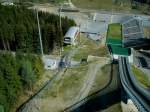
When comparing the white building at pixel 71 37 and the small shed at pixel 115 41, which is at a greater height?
the white building at pixel 71 37

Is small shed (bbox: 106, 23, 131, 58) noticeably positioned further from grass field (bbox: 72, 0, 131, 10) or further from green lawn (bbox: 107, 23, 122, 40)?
grass field (bbox: 72, 0, 131, 10)

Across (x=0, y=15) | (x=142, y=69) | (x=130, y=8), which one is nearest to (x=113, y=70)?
(x=142, y=69)

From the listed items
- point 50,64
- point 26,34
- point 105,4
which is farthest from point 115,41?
point 105,4

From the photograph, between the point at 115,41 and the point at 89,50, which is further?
the point at 115,41

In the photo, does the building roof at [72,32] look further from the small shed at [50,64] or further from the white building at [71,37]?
the small shed at [50,64]

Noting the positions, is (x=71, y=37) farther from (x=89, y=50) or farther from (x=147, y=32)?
(x=147, y=32)

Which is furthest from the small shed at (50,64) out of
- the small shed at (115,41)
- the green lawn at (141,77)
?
the green lawn at (141,77)

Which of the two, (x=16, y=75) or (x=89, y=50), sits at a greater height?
(x=16, y=75)

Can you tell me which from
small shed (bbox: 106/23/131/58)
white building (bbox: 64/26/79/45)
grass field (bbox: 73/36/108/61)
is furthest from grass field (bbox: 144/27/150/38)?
white building (bbox: 64/26/79/45)
